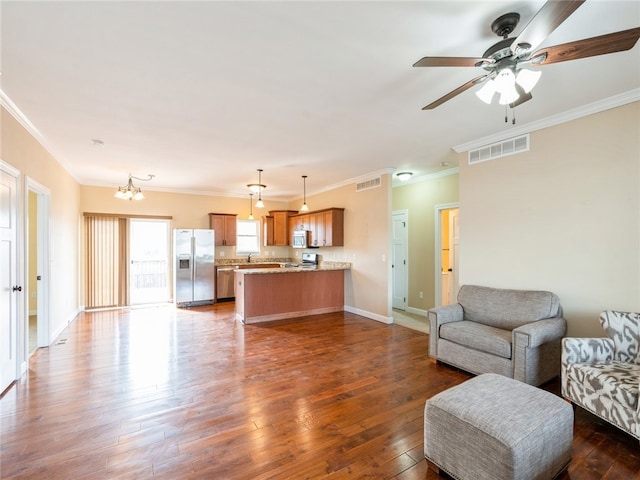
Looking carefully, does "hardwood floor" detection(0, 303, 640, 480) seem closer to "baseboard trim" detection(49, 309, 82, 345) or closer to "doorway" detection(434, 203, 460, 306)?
"baseboard trim" detection(49, 309, 82, 345)

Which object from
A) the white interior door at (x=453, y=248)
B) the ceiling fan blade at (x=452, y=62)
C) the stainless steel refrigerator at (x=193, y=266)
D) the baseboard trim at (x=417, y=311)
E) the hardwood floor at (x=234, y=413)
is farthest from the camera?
the stainless steel refrigerator at (x=193, y=266)

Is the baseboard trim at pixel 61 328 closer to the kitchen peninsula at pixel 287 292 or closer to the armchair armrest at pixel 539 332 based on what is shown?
the kitchen peninsula at pixel 287 292

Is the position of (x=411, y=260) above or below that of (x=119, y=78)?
below

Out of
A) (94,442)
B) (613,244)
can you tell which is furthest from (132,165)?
(613,244)

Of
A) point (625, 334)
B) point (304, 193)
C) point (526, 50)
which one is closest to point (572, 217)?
point (625, 334)

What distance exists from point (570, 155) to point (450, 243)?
10.1 ft

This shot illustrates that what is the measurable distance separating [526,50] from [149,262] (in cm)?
776

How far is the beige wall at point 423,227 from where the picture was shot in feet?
18.6

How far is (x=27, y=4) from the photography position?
66.8 inches

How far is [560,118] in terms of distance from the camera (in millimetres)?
3221

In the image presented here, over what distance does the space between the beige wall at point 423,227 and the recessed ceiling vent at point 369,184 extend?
1.06m

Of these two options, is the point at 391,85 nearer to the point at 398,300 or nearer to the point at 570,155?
the point at 570,155

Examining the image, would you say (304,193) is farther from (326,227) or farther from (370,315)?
(370,315)

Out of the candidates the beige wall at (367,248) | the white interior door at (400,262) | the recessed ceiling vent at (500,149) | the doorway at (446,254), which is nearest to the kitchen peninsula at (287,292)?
the beige wall at (367,248)
